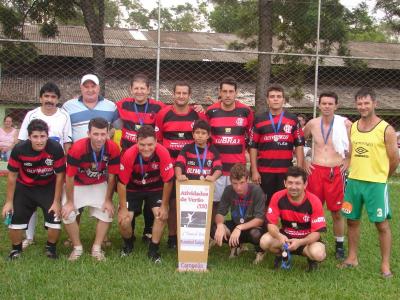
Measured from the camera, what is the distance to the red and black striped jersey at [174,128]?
19.8 feet

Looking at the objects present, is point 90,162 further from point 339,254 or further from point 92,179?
point 339,254

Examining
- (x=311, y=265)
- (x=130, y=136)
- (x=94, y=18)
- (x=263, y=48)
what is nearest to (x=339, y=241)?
(x=311, y=265)

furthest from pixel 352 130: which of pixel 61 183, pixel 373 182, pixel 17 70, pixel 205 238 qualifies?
pixel 17 70

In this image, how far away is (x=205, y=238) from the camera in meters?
5.49

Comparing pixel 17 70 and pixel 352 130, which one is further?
pixel 17 70

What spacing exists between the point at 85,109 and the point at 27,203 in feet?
4.18

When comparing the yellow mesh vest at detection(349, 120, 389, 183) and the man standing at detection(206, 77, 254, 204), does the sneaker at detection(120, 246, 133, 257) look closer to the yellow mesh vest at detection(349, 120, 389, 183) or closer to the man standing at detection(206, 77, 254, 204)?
the man standing at detection(206, 77, 254, 204)

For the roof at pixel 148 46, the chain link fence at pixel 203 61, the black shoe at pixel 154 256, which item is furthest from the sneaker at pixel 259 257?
the roof at pixel 148 46

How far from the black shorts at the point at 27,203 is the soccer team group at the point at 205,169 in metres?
0.01

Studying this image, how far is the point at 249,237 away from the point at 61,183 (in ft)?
7.13

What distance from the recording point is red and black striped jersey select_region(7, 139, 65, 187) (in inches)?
215

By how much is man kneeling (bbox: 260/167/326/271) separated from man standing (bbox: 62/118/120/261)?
1.81 metres

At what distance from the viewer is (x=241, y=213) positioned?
19.1 ft

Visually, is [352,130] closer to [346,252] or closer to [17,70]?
[346,252]
